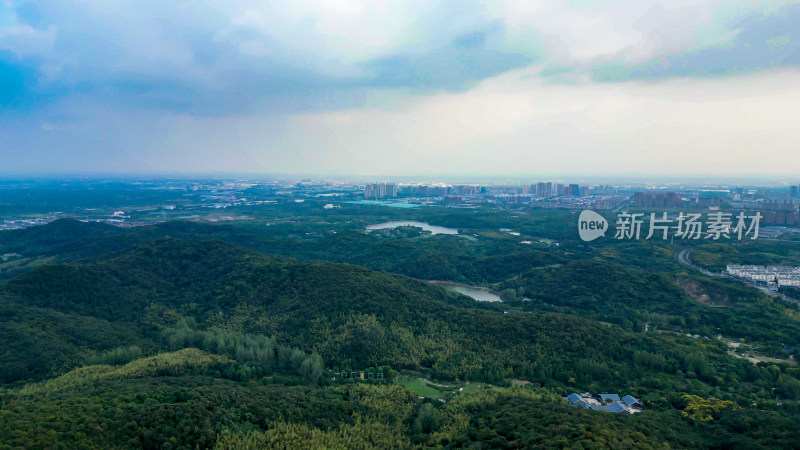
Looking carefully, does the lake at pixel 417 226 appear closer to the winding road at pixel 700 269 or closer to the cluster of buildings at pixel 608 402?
the winding road at pixel 700 269

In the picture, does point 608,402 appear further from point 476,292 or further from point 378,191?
point 378,191

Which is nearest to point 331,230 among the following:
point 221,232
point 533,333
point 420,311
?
point 221,232

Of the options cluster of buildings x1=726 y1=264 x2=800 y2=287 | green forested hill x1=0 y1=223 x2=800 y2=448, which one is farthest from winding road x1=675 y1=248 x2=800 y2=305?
green forested hill x1=0 y1=223 x2=800 y2=448

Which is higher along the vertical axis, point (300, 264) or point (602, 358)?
point (300, 264)

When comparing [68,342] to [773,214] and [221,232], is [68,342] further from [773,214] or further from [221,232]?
[773,214]

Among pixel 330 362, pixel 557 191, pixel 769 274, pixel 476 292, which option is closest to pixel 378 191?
pixel 557 191

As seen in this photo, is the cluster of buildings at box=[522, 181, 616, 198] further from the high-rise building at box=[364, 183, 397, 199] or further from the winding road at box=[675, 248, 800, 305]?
the winding road at box=[675, 248, 800, 305]
